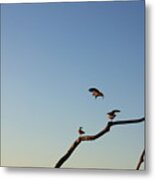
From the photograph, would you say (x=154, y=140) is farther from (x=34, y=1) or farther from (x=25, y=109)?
(x=34, y=1)

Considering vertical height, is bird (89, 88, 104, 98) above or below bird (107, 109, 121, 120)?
above

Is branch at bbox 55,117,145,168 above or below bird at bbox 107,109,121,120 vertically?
below

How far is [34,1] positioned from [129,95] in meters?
0.47

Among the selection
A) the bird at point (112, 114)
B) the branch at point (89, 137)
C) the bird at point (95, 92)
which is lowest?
the branch at point (89, 137)

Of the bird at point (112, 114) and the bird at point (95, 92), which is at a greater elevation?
the bird at point (95, 92)

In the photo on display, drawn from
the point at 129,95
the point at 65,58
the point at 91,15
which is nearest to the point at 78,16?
the point at 91,15

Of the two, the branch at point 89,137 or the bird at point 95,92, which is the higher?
the bird at point 95,92

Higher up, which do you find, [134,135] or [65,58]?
[65,58]

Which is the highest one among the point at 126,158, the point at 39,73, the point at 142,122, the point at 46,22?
the point at 46,22

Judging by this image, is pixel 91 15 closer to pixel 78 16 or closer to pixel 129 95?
pixel 78 16

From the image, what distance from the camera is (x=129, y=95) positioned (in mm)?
1472

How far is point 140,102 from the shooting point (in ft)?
4.80

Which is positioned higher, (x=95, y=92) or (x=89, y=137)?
(x=95, y=92)

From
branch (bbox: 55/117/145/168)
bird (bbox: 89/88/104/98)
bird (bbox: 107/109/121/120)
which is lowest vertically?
branch (bbox: 55/117/145/168)
